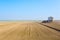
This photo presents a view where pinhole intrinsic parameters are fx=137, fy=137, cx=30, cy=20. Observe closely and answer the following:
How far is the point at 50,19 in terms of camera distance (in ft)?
261
